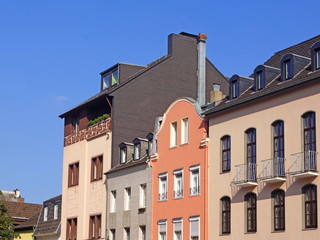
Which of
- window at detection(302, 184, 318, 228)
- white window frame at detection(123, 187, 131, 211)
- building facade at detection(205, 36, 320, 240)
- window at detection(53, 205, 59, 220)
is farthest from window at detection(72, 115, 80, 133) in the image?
window at detection(302, 184, 318, 228)

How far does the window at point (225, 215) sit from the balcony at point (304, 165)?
6.11 meters

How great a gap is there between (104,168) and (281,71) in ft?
67.7

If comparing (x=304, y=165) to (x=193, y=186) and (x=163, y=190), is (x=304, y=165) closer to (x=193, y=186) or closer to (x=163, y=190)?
(x=193, y=186)

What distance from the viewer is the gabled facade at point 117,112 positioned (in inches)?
2298

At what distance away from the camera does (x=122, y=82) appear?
5947 centimetres

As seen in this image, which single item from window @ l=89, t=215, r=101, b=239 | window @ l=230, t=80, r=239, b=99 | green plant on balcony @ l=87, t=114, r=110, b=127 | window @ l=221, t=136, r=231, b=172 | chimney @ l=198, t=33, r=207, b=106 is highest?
chimney @ l=198, t=33, r=207, b=106

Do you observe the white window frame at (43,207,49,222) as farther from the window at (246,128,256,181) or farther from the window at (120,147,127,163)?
the window at (246,128,256,181)

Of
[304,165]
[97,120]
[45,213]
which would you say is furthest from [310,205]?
[45,213]

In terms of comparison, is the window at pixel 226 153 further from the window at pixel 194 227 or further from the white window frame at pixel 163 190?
the white window frame at pixel 163 190

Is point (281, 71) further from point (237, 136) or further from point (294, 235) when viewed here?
point (294, 235)

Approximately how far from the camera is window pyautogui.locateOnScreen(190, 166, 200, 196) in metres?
47.4

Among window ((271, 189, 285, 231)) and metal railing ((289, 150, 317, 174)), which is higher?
metal railing ((289, 150, 317, 174))

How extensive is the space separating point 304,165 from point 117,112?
22.5 m

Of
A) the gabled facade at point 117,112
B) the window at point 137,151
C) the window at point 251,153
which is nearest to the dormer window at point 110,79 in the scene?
the gabled facade at point 117,112
